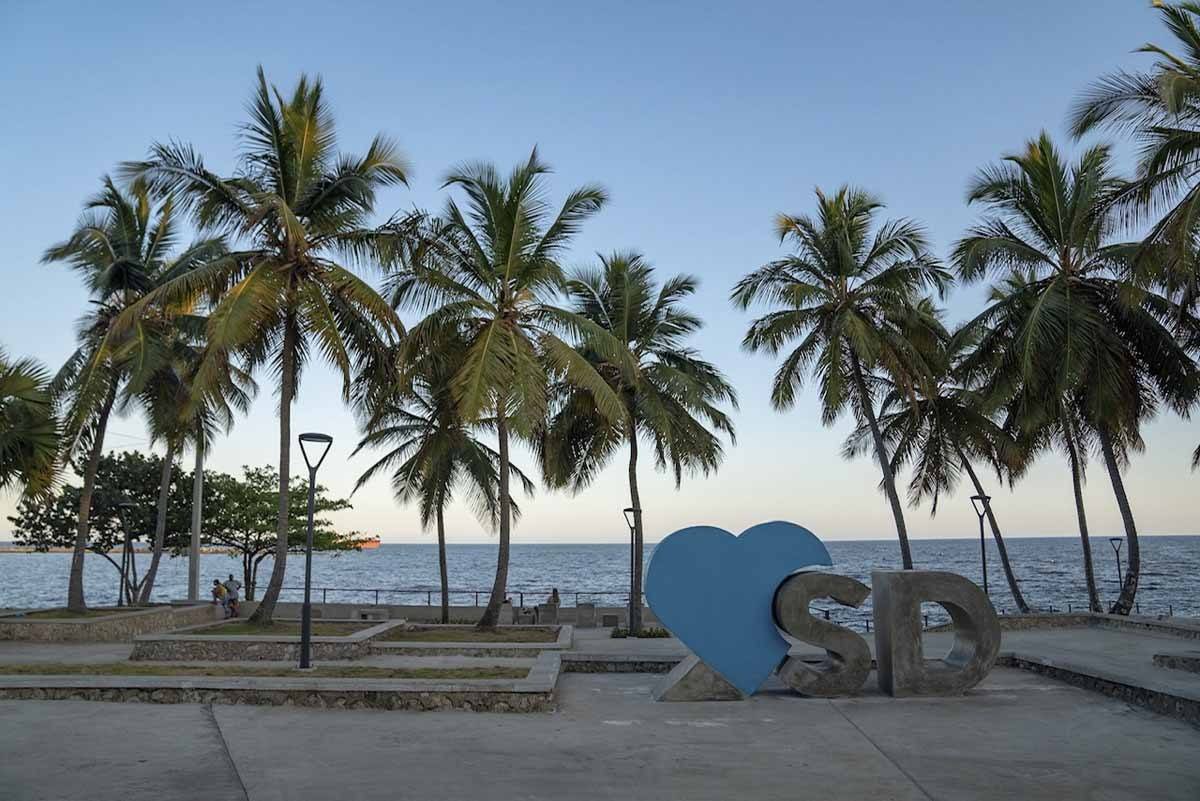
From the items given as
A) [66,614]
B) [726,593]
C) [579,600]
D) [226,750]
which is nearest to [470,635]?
[726,593]

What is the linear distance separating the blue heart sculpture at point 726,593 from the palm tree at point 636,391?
37.3 ft

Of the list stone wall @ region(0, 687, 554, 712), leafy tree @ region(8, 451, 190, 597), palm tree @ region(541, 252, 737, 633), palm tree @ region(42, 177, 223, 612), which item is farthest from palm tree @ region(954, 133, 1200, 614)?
leafy tree @ region(8, 451, 190, 597)

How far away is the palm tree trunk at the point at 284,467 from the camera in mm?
17625

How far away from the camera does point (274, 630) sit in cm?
1709

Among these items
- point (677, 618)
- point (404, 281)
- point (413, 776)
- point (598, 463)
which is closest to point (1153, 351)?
point (598, 463)

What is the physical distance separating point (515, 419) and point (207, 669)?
6815 millimetres

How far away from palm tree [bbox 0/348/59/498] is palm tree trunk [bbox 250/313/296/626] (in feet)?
15.5

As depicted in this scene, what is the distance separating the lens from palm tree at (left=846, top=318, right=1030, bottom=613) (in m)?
24.5

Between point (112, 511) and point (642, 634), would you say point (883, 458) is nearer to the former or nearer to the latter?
point (642, 634)

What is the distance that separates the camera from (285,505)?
18047 mm

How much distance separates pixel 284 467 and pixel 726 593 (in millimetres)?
10200

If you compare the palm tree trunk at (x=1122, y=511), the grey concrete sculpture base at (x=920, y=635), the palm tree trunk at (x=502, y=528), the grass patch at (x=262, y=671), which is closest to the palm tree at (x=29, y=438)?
the grass patch at (x=262, y=671)

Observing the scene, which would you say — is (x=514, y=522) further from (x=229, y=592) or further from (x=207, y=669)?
(x=207, y=669)

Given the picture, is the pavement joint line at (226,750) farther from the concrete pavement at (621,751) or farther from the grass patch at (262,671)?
the grass patch at (262,671)
